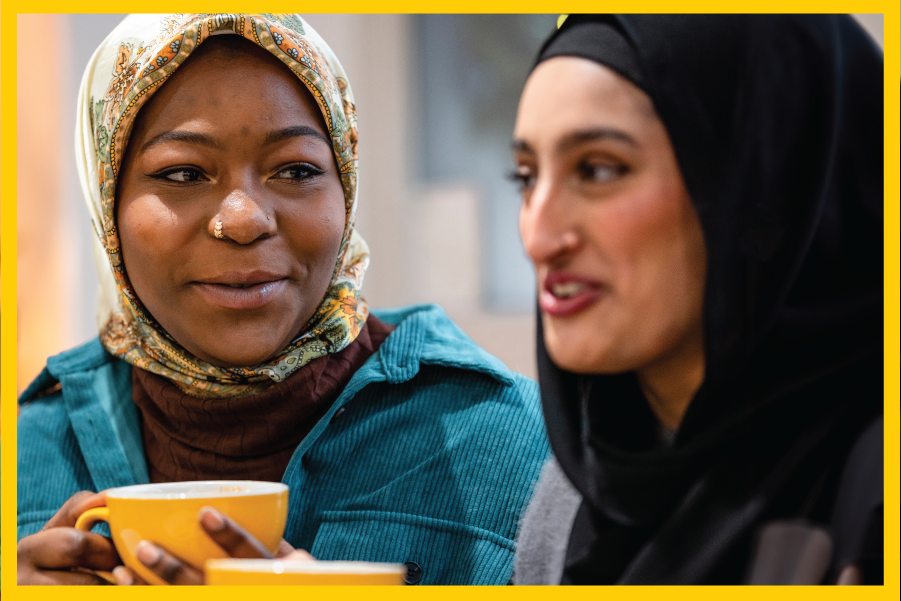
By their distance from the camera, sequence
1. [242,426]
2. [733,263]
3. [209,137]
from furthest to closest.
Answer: [242,426], [209,137], [733,263]

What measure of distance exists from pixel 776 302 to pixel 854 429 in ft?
0.26

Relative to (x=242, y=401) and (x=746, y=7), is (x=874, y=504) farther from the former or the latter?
(x=242, y=401)

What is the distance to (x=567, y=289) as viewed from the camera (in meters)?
0.47

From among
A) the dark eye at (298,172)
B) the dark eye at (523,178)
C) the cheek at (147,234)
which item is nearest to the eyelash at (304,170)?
the dark eye at (298,172)

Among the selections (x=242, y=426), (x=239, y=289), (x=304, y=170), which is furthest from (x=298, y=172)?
(x=242, y=426)

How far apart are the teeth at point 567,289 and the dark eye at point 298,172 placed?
37cm

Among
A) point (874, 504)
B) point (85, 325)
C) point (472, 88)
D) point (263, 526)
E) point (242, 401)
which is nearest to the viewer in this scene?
point (874, 504)

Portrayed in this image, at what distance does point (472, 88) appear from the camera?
2.15ft

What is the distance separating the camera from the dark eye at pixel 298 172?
2.52 feet

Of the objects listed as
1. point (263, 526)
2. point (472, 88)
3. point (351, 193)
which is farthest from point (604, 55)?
point (351, 193)

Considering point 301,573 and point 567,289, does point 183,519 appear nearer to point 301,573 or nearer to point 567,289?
point 301,573

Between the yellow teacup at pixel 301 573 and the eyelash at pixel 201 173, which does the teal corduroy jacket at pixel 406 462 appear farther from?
the yellow teacup at pixel 301 573

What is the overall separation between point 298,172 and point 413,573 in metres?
0.37

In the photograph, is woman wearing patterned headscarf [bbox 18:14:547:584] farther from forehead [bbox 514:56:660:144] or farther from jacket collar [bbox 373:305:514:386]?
forehead [bbox 514:56:660:144]
